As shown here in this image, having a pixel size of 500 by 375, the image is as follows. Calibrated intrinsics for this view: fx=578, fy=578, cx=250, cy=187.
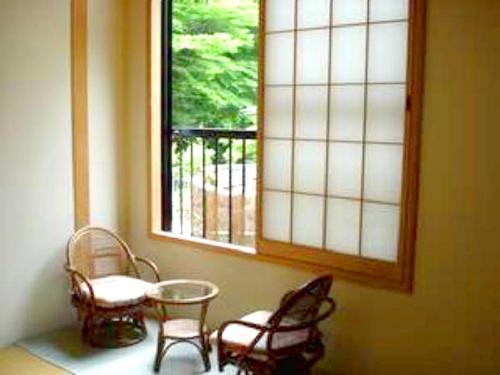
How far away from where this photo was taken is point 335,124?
128 inches

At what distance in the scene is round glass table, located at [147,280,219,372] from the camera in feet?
10.8

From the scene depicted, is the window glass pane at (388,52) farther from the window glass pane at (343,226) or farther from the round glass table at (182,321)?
the round glass table at (182,321)

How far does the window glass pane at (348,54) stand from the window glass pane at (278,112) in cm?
34

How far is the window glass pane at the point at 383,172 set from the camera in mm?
3047

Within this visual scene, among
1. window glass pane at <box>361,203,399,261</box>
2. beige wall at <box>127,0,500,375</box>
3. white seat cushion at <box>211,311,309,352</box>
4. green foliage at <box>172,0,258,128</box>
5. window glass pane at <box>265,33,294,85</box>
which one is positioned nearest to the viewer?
beige wall at <box>127,0,500,375</box>

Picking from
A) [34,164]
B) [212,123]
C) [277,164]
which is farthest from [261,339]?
[212,123]

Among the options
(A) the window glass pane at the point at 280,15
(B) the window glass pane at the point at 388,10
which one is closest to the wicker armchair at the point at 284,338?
(B) the window glass pane at the point at 388,10

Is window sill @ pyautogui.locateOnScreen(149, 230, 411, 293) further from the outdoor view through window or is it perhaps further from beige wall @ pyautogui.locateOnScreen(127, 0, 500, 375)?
the outdoor view through window

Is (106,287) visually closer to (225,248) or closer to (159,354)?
(159,354)

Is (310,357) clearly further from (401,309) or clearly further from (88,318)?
(88,318)

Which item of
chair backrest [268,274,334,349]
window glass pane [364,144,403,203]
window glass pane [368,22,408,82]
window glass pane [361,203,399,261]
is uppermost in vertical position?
window glass pane [368,22,408,82]

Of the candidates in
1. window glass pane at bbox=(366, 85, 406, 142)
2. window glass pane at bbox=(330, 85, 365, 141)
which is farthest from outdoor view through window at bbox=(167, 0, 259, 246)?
window glass pane at bbox=(366, 85, 406, 142)

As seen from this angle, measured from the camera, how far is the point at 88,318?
3.69 meters

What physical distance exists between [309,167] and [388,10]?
96cm
